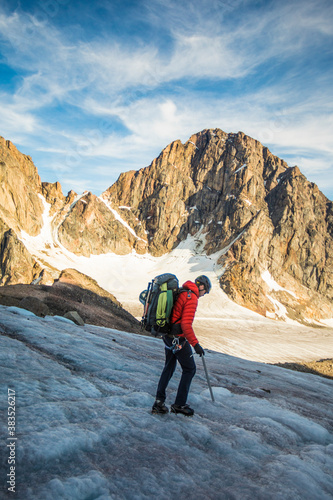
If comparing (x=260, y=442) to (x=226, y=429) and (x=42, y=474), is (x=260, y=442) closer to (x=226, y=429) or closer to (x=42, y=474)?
(x=226, y=429)

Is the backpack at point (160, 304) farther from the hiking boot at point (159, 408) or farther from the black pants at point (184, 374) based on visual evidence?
the hiking boot at point (159, 408)

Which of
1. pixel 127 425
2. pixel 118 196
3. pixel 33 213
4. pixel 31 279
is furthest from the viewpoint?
pixel 118 196

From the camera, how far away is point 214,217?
145 metres

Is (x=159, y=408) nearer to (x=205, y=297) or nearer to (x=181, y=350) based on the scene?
(x=181, y=350)

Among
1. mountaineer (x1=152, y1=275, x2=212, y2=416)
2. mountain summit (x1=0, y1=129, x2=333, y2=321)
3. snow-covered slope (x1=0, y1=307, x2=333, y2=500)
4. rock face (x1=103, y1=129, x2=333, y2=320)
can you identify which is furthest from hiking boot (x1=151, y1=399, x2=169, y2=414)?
rock face (x1=103, y1=129, x2=333, y2=320)

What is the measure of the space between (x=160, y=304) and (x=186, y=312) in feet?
1.69

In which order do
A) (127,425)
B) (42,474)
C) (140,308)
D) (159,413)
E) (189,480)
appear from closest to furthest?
(42,474) < (189,480) < (127,425) < (159,413) < (140,308)

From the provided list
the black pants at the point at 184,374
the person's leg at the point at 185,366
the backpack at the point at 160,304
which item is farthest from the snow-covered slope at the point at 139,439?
the backpack at the point at 160,304

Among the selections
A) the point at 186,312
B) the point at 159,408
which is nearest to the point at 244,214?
the point at 186,312

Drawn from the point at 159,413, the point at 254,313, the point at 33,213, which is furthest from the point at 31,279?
the point at 159,413

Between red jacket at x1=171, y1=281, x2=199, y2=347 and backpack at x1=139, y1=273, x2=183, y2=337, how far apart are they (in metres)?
0.12

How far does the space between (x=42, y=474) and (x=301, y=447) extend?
451 centimetres

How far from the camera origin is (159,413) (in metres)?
5.27

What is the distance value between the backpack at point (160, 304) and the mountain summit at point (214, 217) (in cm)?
7827
